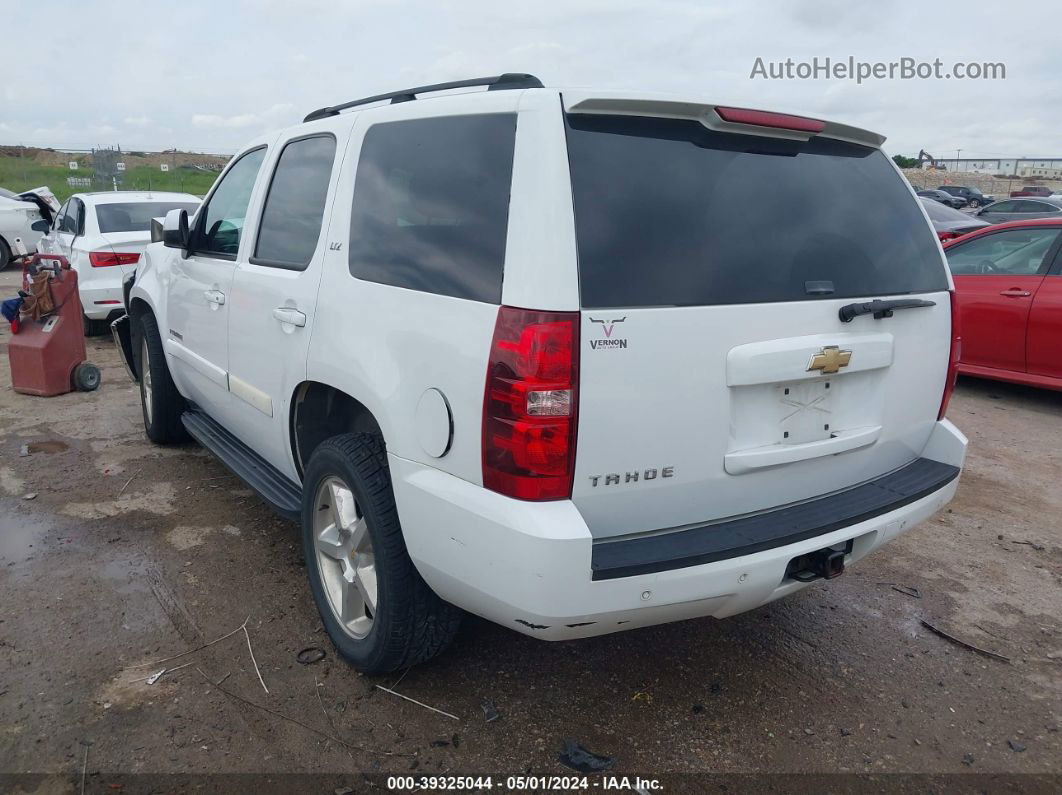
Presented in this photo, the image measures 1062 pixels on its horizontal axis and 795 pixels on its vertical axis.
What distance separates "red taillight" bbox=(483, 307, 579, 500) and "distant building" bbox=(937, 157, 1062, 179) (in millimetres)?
69607

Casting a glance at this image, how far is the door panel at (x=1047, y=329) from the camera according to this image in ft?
21.2

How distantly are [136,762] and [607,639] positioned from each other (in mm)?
1715

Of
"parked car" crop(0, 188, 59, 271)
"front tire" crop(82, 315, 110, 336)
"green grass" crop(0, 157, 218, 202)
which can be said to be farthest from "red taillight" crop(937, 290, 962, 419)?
"green grass" crop(0, 157, 218, 202)

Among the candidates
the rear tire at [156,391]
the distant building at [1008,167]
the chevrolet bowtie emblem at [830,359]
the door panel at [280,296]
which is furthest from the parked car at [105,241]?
the distant building at [1008,167]

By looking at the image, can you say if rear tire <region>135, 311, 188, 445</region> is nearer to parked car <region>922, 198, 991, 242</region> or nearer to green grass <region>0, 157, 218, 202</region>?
parked car <region>922, 198, 991, 242</region>

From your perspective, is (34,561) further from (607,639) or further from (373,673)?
(607,639)

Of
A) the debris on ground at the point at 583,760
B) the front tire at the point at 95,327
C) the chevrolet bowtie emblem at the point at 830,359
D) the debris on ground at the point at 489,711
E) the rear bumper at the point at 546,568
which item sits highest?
the chevrolet bowtie emblem at the point at 830,359

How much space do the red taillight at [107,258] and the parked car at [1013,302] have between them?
8.10m

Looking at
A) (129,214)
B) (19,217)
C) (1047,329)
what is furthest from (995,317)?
(19,217)

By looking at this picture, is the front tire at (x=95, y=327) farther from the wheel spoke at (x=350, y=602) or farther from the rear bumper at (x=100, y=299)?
the wheel spoke at (x=350, y=602)

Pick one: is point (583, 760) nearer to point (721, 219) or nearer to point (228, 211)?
point (721, 219)

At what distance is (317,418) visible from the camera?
3311 millimetres

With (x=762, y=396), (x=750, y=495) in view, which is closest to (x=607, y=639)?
(x=750, y=495)

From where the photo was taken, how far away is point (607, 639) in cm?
330
